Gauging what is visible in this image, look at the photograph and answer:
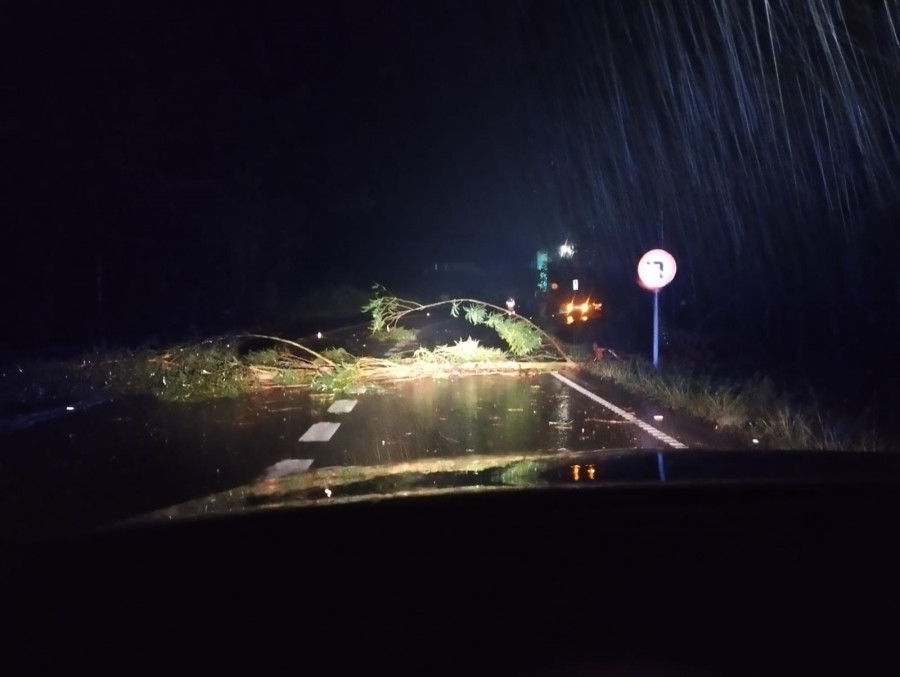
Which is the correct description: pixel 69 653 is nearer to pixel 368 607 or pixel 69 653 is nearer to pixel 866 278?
pixel 368 607

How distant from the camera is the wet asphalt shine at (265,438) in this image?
9000 millimetres

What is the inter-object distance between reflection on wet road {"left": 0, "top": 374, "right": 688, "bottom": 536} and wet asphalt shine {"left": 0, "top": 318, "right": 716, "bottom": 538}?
0.02 metres

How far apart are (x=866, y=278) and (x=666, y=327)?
24.4ft

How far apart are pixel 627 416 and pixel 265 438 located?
Answer: 4963 mm

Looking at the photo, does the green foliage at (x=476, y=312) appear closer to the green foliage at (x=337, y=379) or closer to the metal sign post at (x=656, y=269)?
the green foliage at (x=337, y=379)

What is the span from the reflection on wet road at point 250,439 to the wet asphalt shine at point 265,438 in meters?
0.02

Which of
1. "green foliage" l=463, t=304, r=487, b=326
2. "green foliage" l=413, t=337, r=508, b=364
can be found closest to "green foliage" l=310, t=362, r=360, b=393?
"green foliage" l=413, t=337, r=508, b=364

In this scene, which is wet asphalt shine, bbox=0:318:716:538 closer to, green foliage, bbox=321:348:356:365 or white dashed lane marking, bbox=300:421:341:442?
white dashed lane marking, bbox=300:421:341:442

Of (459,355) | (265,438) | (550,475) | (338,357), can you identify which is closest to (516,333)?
(459,355)

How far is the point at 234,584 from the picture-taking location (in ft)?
11.5

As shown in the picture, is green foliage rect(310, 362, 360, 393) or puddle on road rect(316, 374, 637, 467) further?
green foliage rect(310, 362, 360, 393)

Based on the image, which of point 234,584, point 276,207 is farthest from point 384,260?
point 234,584

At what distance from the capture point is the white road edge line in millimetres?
11461

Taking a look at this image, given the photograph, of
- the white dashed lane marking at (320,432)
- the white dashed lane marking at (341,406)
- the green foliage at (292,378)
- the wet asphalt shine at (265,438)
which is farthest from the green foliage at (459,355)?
the white dashed lane marking at (320,432)
